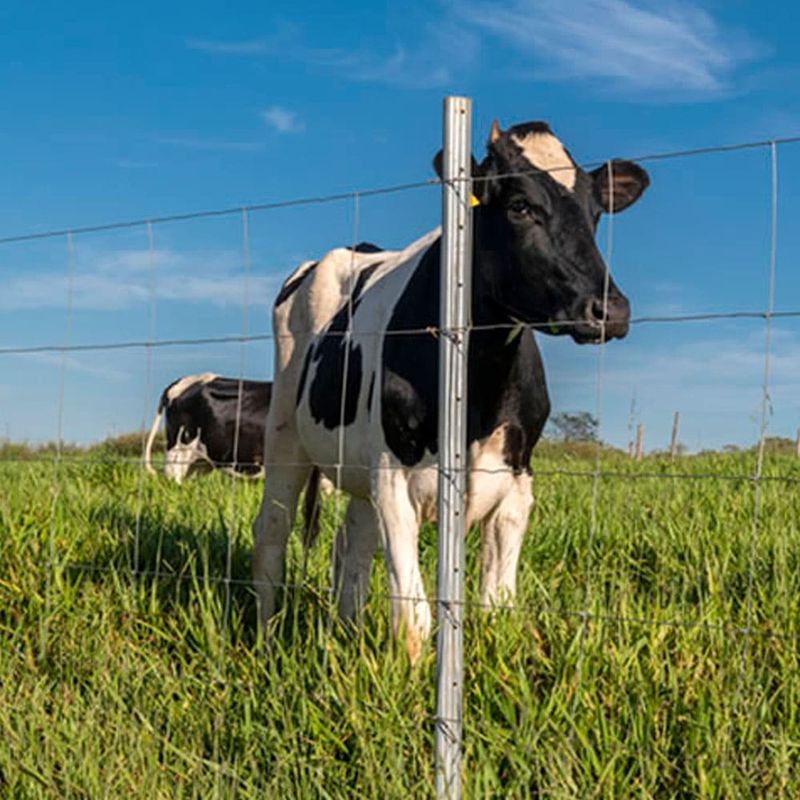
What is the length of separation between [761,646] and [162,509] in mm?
4648

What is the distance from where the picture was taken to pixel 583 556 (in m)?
6.26

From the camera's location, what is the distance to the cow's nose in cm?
393

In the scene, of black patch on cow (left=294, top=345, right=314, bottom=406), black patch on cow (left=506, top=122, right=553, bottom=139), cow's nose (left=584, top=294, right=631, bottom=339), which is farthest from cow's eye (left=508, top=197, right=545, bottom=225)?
black patch on cow (left=294, top=345, right=314, bottom=406)

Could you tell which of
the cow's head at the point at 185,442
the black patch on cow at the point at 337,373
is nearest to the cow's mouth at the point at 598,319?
the black patch on cow at the point at 337,373

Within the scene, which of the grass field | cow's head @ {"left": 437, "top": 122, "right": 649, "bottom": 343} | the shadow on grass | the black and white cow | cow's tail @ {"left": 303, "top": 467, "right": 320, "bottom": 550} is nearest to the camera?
the grass field

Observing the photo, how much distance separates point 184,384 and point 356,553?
1259 centimetres

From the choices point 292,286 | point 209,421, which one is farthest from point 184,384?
point 292,286

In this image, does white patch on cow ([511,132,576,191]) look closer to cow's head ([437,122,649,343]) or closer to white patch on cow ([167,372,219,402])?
cow's head ([437,122,649,343])

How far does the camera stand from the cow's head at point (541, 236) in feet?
13.5

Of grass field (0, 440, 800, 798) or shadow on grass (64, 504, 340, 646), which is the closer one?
grass field (0, 440, 800, 798)

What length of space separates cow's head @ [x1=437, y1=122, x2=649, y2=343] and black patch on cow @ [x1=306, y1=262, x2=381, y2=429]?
86 centimetres

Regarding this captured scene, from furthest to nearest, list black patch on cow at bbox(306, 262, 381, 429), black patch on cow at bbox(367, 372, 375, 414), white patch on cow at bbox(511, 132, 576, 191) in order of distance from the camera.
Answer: black patch on cow at bbox(306, 262, 381, 429) < black patch on cow at bbox(367, 372, 375, 414) < white patch on cow at bbox(511, 132, 576, 191)

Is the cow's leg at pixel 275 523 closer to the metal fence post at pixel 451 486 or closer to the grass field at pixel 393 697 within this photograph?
the grass field at pixel 393 697

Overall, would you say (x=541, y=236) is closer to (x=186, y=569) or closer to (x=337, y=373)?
(x=337, y=373)
